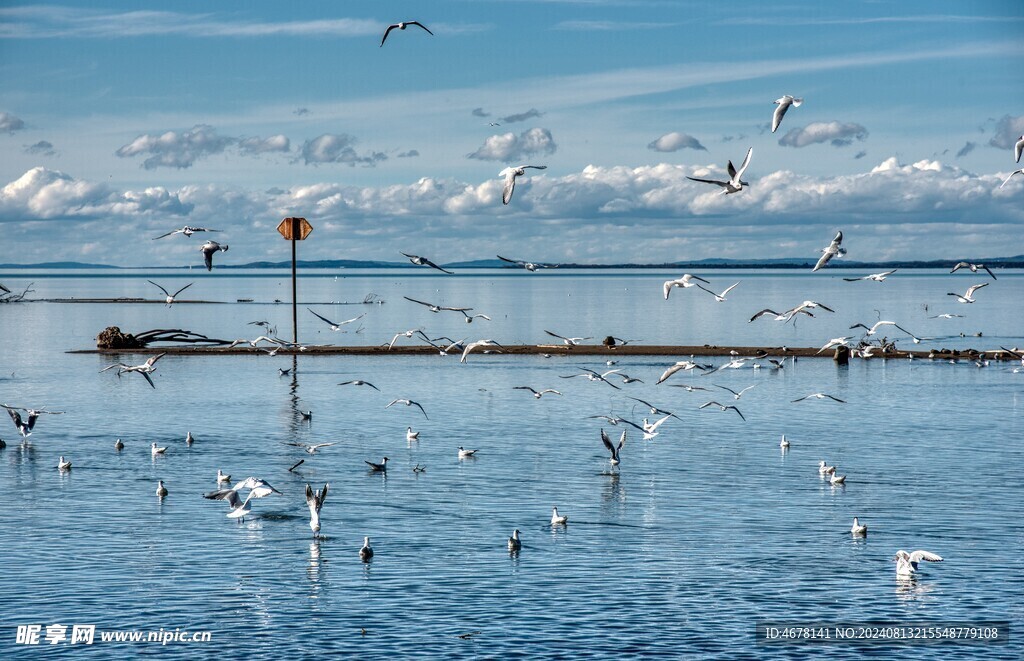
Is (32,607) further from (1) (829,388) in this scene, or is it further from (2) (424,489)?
(1) (829,388)

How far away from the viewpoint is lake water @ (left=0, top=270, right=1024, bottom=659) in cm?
2173

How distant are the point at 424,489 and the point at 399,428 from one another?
1283 centimetres

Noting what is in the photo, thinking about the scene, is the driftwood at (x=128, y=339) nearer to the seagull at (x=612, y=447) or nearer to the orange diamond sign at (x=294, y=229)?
the orange diamond sign at (x=294, y=229)

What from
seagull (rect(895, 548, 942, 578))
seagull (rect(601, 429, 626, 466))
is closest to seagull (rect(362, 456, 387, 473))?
seagull (rect(601, 429, 626, 466))

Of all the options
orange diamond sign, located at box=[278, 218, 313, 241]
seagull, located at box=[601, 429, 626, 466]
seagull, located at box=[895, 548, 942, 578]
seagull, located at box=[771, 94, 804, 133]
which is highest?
orange diamond sign, located at box=[278, 218, 313, 241]

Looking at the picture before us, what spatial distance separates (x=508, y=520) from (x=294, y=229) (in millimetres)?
57367

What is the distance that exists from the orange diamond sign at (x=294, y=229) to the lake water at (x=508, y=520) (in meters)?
23.3

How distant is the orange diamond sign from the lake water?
76.6ft

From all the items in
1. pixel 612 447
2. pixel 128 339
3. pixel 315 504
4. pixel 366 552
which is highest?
pixel 128 339

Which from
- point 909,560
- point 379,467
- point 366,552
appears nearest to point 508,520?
point 366,552

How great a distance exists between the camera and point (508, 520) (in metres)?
29.4

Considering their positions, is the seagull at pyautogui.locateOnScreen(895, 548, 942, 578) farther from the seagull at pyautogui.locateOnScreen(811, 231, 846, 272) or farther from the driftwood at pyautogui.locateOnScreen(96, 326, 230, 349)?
the driftwood at pyautogui.locateOnScreen(96, 326, 230, 349)

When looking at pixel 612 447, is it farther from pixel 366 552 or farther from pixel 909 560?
pixel 909 560

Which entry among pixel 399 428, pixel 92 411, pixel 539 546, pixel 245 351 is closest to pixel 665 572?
pixel 539 546
